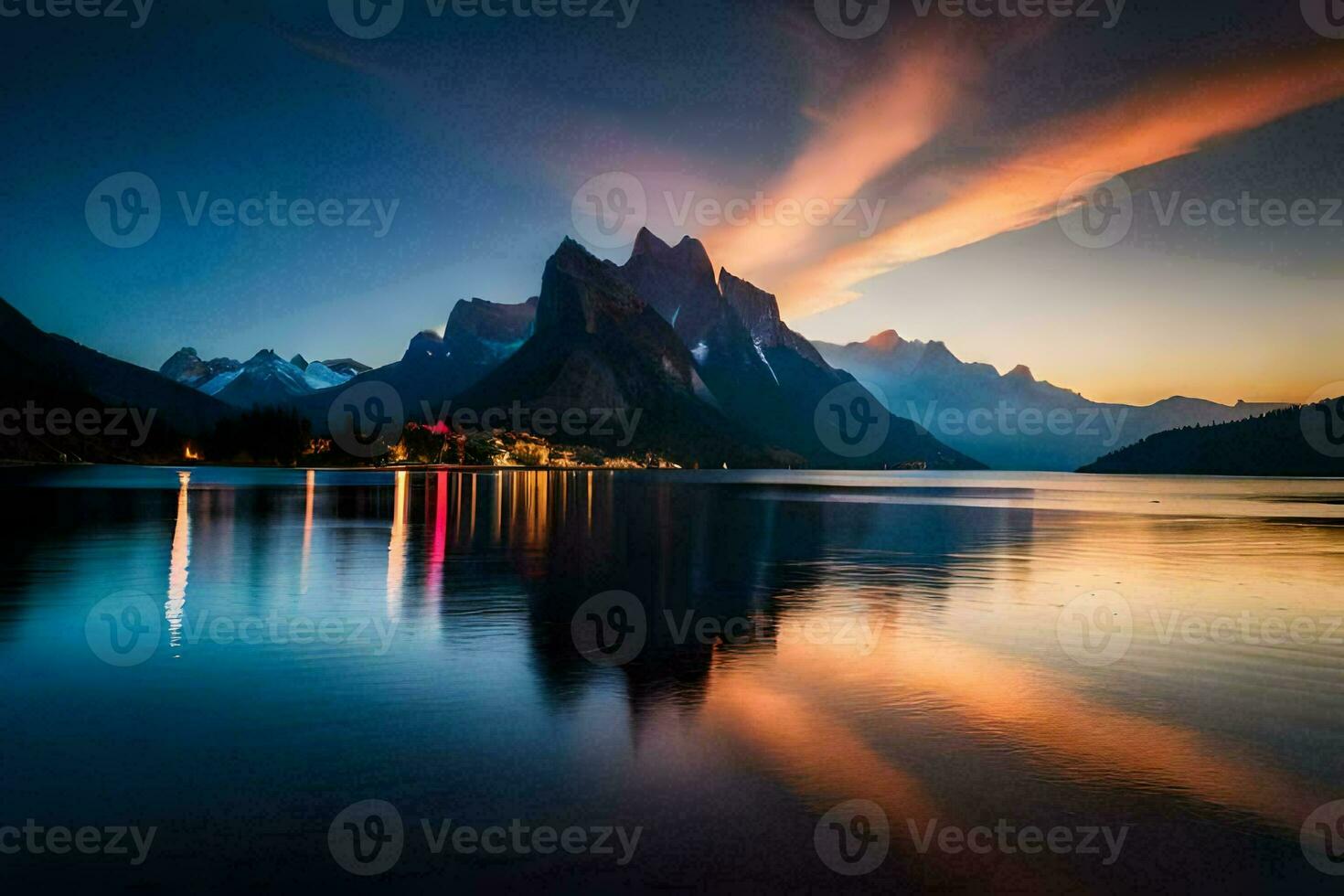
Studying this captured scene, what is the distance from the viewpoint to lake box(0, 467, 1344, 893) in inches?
361

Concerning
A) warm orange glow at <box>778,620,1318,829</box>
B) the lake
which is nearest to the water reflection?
the lake

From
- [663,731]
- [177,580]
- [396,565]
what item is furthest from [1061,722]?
[177,580]

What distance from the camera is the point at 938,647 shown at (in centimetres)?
2027

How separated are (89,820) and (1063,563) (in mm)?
39661

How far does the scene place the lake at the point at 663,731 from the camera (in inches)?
361

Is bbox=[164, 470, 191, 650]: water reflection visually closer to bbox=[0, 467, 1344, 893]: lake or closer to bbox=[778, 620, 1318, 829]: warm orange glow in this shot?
bbox=[0, 467, 1344, 893]: lake

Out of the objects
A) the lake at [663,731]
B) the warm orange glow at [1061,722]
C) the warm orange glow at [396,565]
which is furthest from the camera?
the warm orange glow at [396,565]

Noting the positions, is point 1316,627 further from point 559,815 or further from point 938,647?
point 559,815

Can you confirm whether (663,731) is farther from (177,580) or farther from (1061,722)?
(177,580)

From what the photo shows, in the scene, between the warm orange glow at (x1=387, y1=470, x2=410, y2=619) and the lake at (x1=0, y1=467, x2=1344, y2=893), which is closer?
the lake at (x1=0, y1=467, x2=1344, y2=893)

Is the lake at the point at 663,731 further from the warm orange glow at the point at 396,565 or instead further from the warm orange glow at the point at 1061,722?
the warm orange glow at the point at 396,565

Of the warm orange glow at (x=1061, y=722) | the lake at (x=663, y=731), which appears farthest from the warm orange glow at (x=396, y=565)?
the warm orange glow at (x=1061, y=722)

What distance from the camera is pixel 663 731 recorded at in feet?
44.2

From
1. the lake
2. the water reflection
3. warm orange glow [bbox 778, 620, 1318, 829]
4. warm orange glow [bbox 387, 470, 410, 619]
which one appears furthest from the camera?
warm orange glow [bbox 387, 470, 410, 619]
